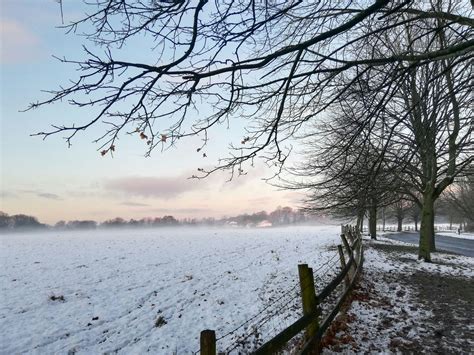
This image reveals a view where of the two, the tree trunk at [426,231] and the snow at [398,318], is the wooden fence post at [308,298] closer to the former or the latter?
the snow at [398,318]

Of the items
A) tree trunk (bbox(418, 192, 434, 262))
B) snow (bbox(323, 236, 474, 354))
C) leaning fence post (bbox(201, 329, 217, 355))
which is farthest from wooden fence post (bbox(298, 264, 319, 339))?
tree trunk (bbox(418, 192, 434, 262))

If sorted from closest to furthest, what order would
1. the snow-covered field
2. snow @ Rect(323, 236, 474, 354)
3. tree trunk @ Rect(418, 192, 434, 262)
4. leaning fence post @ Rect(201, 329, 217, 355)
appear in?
leaning fence post @ Rect(201, 329, 217, 355) → snow @ Rect(323, 236, 474, 354) → the snow-covered field → tree trunk @ Rect(418, 192, 434, 262)

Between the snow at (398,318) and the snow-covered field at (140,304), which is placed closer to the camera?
the snow at (398,318)

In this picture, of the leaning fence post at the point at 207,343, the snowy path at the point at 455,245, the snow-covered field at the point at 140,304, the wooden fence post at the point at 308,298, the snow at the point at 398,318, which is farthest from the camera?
the snowy path at the point at 455,245

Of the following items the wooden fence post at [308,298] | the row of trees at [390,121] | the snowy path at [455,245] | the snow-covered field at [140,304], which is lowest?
the snow-covered field at [140,304]

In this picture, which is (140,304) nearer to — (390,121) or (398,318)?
(398,318)

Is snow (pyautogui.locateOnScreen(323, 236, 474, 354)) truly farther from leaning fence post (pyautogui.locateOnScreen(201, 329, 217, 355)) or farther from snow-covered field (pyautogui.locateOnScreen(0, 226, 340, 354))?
leaning fence post (pyautogui.locateOnScreen(201, 329, 217, 355))

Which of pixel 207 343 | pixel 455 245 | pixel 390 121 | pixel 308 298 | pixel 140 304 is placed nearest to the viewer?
pixel 207 343

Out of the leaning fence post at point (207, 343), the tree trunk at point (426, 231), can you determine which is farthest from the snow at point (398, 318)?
the leaning fence post at point (207, 343)

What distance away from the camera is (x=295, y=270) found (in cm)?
1462

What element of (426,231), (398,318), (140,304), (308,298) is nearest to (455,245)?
(426,231)

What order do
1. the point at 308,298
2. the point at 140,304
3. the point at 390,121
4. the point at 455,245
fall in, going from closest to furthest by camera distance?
the point at 308,298 → the point at 140,304 → the point at 390,121 → the point at 455,245

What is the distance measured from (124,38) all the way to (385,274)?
1158 cm

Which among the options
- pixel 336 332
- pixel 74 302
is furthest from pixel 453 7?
pixel 74 302
